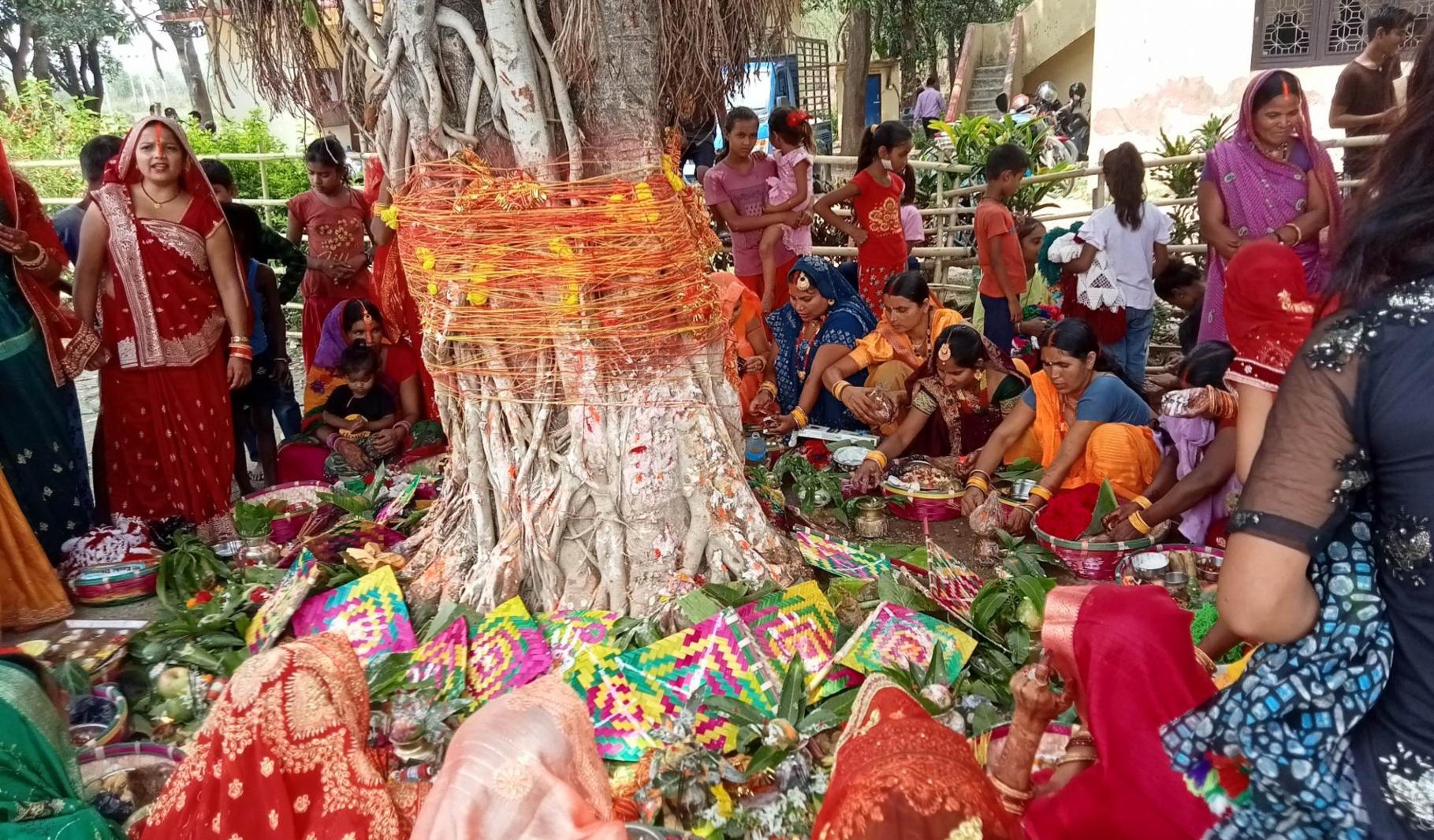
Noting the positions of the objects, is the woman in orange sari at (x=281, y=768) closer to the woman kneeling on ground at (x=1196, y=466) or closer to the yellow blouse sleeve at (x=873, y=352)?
the woman kneeling on ground at (x=1196, y=466)

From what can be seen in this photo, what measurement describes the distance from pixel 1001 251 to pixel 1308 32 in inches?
244

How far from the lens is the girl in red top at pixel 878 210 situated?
667cm

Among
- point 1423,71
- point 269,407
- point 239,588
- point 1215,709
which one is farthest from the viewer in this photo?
point 269,407

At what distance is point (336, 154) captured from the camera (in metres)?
6.04

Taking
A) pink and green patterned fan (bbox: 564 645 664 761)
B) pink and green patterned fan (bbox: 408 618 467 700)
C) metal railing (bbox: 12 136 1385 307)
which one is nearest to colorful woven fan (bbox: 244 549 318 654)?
pink and green patterned fan (bbox: 408 618 467 700)

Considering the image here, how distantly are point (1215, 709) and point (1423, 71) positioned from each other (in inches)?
36.4

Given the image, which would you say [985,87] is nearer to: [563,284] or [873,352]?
[873,352]

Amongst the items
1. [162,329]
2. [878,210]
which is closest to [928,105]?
[878,210]

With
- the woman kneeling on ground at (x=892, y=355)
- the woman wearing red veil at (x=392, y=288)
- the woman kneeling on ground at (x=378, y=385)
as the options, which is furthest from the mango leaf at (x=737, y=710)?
the woman kneeling on ground at (x=378, y=385)

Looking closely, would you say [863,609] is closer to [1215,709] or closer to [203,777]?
[1215,709]

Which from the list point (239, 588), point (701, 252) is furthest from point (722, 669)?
point (239, 588)

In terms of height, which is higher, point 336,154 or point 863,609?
point 336,154

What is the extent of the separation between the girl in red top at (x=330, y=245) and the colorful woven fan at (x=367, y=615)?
3.01 m

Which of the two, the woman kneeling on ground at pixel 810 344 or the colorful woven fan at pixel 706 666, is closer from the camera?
the colorful woven fan at pixel 706 666
